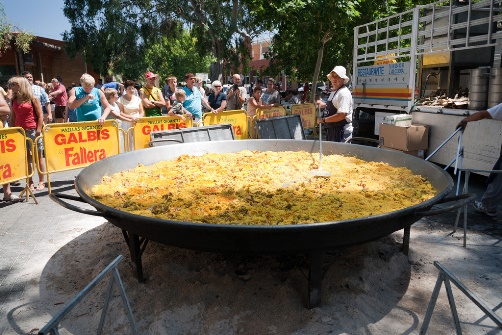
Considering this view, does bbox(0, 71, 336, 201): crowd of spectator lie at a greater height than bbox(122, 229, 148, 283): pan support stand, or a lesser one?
greater

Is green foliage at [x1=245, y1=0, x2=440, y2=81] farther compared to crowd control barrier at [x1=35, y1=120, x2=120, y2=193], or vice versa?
green foliage at [x1=245, y1=0, x2=440, y2=81]

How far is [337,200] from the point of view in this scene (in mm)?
3500

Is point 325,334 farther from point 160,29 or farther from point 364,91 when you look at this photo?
point 160,29

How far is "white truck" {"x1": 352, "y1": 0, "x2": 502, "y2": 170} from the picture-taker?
23.7ft

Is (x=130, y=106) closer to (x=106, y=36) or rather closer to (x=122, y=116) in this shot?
(x=122, y=116)

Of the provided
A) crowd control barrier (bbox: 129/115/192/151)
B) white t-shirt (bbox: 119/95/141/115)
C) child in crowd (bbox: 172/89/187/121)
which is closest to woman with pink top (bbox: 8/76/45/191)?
crowd control barrier (bbox: 129/115/192/151)

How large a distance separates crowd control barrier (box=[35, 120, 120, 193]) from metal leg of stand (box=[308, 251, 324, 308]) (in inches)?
214

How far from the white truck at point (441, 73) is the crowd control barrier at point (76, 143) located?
6469mm

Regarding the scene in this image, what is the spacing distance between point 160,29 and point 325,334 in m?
29.7

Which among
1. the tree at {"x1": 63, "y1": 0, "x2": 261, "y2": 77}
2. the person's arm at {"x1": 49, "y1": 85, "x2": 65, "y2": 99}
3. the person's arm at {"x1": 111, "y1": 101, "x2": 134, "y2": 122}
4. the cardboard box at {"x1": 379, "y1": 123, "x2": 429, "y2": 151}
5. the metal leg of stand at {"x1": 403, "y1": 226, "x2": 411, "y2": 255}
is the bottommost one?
the metal leg of stand at {"x1": 403, "y1": 226, "x2": 411, "y2": 255}

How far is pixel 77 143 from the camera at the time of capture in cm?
720

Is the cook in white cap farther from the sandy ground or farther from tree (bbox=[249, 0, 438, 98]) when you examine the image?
tree (bbox=[249, 0, 438, 98])

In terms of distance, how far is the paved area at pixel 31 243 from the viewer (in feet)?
11.2

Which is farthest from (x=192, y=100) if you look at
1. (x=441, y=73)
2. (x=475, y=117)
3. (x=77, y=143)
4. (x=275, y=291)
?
(x=275, y=291)
